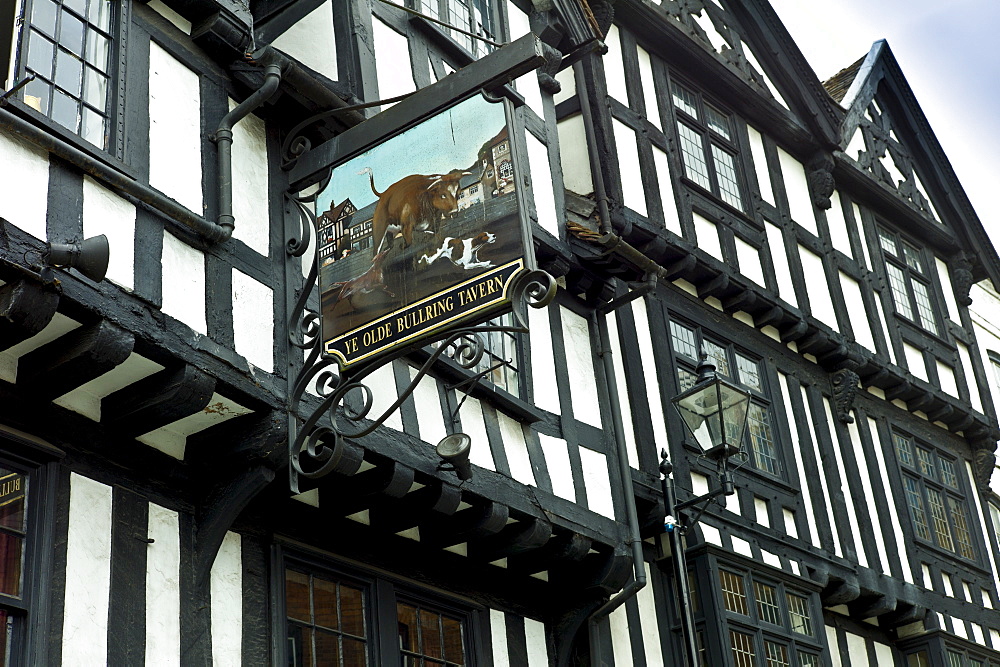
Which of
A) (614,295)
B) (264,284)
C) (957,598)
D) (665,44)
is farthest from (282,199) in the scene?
(957,598)

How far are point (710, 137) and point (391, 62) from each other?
5.93 metres

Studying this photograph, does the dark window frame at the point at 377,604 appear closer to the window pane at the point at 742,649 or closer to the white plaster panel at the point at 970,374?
the window pane at the point at 742,649

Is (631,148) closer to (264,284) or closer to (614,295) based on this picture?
(614,295)

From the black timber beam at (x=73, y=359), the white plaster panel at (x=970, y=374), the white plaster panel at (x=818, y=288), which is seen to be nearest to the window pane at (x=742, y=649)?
the white plaster panel at (x=818, y=288)

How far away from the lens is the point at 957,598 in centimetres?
1489

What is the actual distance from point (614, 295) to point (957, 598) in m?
6.11

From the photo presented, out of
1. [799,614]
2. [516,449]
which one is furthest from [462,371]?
[799,614]

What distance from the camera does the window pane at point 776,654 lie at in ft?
37.9

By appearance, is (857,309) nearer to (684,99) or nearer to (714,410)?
(684,99)

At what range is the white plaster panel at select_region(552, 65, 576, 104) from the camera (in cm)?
1335

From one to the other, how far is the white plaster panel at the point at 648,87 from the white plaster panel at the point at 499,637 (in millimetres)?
6091

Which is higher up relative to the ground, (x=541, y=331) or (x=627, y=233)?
(x=627, y=233)

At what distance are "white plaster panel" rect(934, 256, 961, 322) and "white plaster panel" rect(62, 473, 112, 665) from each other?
45.8ft

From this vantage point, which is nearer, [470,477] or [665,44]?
[470,477]
